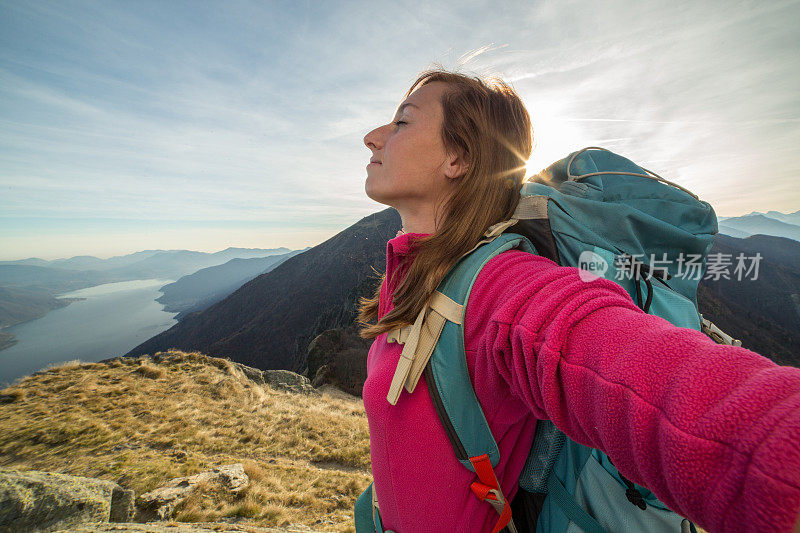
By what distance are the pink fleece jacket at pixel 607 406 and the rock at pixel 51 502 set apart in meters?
4.78

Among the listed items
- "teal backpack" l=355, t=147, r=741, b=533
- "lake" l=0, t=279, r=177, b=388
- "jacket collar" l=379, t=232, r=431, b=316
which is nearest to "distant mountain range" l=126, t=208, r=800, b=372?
"jacket collar" l=379, t=232, r=431, b=316

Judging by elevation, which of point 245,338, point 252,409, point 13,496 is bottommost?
point 245,338

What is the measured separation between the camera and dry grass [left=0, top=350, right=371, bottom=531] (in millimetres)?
5398

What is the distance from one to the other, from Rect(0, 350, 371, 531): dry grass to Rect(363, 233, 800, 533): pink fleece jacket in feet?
16.8

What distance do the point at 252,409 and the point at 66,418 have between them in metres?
4.89

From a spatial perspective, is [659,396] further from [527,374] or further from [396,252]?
[396,252]

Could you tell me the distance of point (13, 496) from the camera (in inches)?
132

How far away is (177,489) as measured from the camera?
4.96m

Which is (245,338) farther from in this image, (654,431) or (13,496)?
(654,431)

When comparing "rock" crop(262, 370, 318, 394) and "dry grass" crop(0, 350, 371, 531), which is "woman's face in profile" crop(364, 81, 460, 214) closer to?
"dry grass" crop(0, 350, 371, 531)

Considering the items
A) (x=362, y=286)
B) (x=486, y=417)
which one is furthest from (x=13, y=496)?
(x=362, y=286)

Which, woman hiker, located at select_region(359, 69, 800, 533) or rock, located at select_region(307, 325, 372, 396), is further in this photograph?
rock, located at select_region(307, 325, 372, 396)

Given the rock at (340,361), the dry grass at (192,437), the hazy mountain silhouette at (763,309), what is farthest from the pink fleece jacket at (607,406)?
the hazy mountain silhouette at (763,309)

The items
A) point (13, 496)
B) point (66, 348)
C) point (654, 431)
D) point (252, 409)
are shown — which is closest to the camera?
point (654, 431)
